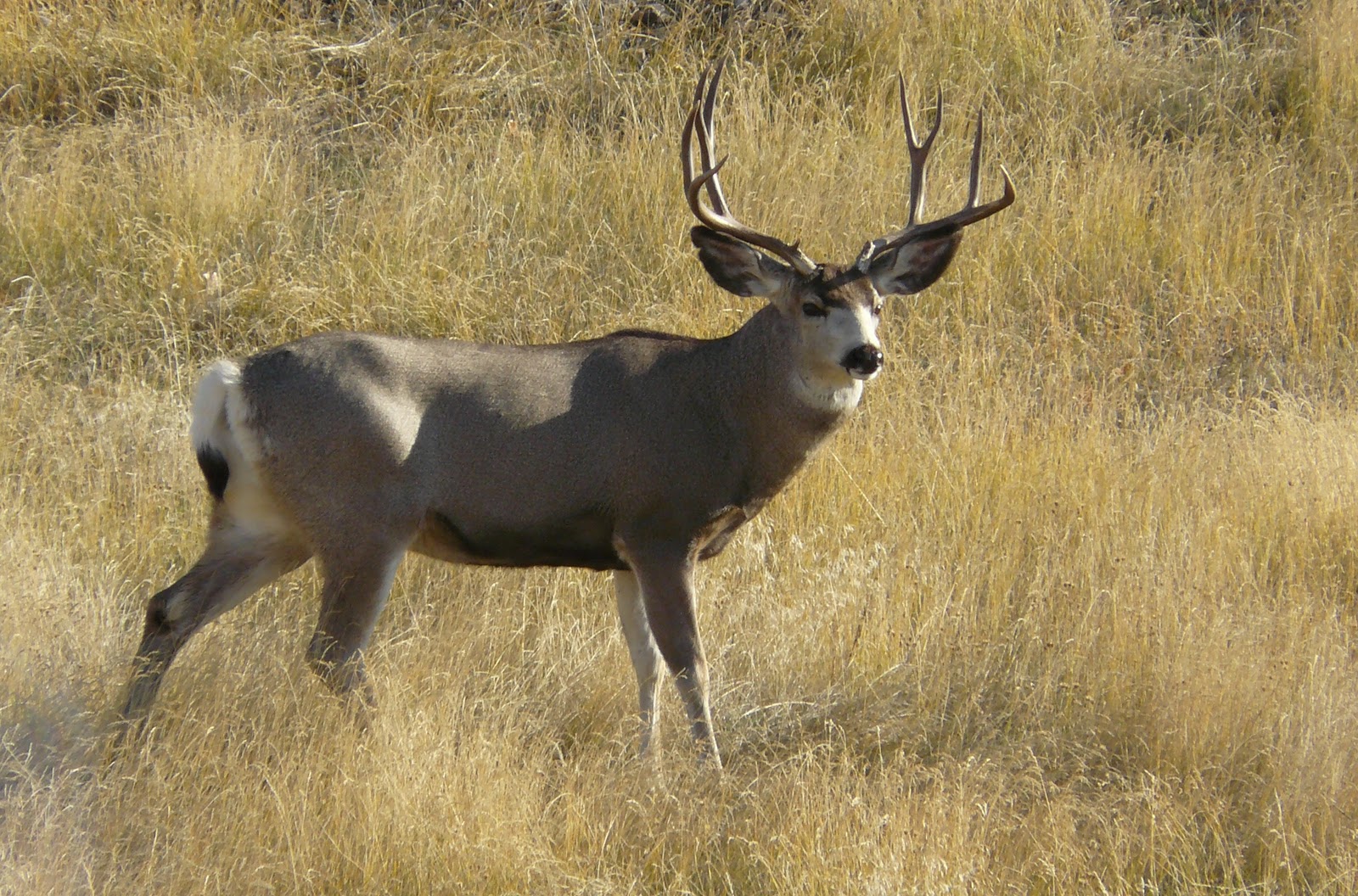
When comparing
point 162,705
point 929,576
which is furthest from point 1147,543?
point 162,705

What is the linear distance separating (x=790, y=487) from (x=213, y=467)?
218cm

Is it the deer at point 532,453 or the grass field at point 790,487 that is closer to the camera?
the grass field at point 790,487

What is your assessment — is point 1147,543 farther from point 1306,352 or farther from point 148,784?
point 148,784

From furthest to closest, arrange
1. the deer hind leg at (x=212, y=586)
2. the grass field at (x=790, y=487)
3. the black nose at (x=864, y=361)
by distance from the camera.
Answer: the deer hind leg at (x=212, y=586), the black nose at (x=864, y=361), the grass field at (x=790, y=487)

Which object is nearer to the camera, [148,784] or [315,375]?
[148,784]

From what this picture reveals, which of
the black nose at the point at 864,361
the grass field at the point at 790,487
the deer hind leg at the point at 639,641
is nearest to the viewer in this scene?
the grass field at the point at 790,487

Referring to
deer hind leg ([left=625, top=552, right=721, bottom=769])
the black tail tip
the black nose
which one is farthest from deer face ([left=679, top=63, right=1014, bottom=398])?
the black tail tip

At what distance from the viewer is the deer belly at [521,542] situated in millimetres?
4695

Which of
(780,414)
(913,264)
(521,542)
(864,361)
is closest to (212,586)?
(521,542)

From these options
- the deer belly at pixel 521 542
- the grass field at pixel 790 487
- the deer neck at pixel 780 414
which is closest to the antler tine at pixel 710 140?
the deer neck at pixel 780 414

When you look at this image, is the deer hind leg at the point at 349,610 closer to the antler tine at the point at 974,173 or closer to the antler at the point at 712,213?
the antler at the point at 712,213

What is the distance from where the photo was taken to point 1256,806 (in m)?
4.18

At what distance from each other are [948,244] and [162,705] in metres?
2.65

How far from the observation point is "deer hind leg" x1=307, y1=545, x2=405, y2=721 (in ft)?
15.0
